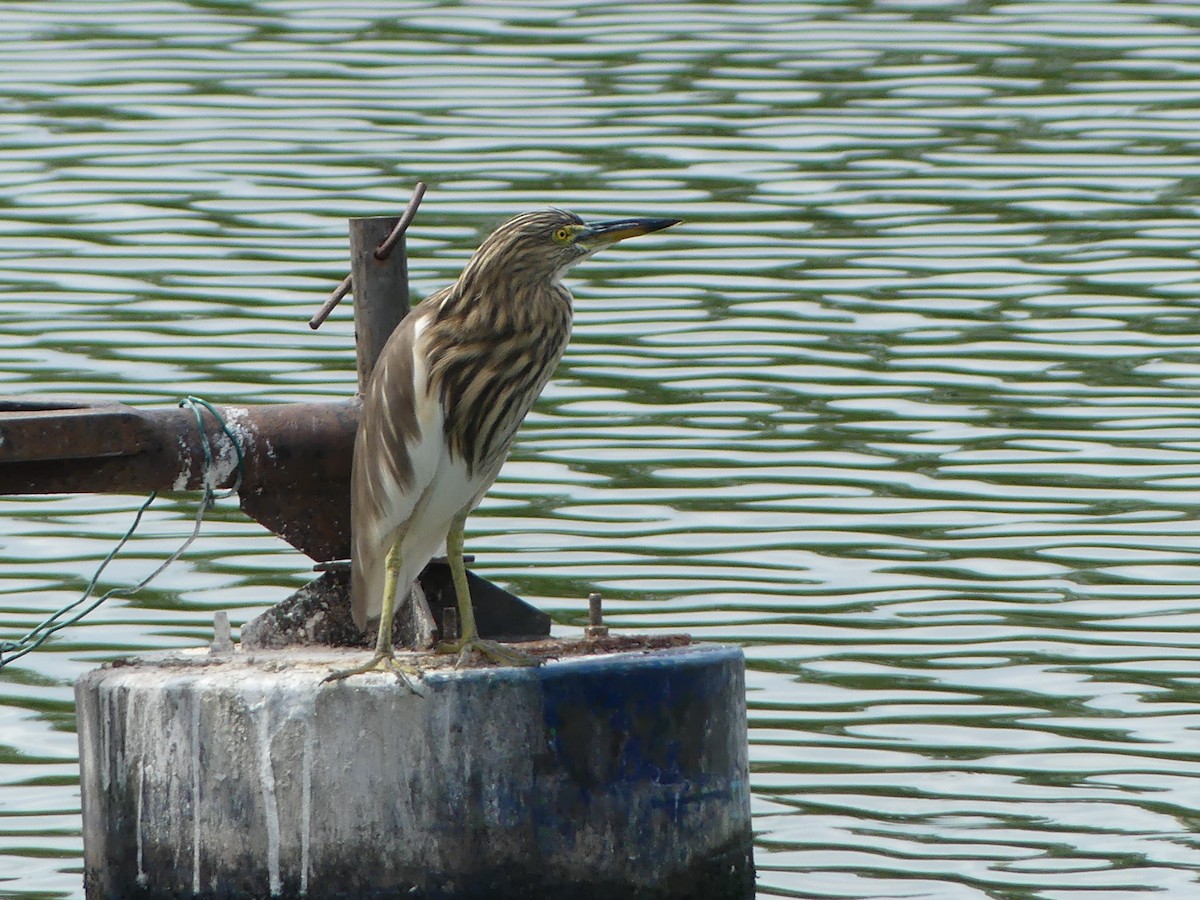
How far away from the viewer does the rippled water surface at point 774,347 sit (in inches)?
264

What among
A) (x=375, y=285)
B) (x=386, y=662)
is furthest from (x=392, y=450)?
(x=375, y=285)

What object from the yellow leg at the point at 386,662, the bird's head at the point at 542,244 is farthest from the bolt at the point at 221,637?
the bird's head at the point at 542,244

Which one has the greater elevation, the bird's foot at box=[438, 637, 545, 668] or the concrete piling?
the bird's foot at box=[438, 637, 545, 668]

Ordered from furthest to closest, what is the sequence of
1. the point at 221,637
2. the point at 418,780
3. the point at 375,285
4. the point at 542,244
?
the point at 375,285, the point at 221,637, the point at 542,244, the point at 418,780

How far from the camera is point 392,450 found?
5.44 m

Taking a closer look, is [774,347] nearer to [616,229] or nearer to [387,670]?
[616,229]

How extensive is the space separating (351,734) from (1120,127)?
9055 millimetres

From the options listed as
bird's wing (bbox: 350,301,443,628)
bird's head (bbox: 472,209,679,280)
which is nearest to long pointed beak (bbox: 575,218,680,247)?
bird's head (bbox: 472,209,679,280)

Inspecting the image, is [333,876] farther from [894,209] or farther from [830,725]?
[894,209]

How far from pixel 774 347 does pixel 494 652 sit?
202 inches

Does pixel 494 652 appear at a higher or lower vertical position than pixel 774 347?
lower

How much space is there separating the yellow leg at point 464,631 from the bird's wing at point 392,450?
4.7 inches

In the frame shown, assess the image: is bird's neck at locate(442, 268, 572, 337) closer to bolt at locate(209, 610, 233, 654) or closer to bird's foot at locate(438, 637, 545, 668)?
bird's foot at locate(438, 637, 545, 668)

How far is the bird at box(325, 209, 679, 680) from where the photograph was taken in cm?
541
